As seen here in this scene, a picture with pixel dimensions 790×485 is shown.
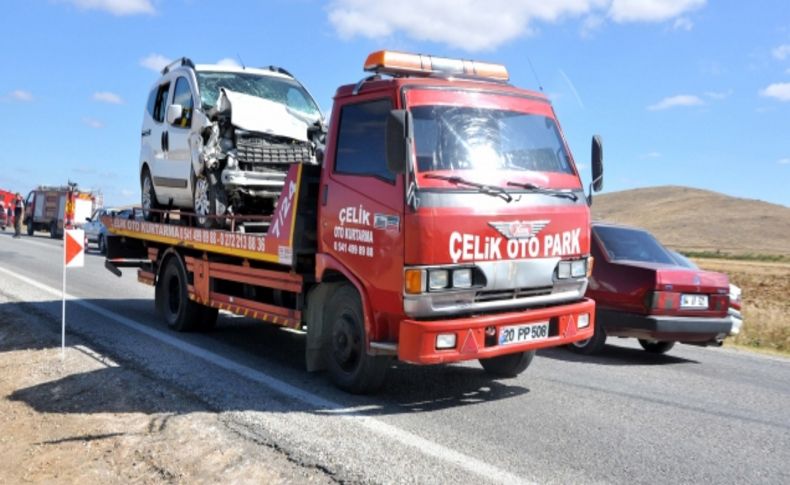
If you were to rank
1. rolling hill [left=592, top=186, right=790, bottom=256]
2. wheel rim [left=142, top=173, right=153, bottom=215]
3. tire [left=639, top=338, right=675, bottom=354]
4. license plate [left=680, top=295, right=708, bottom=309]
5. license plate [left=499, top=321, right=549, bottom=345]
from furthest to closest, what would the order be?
rolling hill [left=592, top=186, right=790, bottom=256] → wheel rim [left=142, top=173, right=153, bottom=215] → tire [left=639, top=338, right=675, bottom=354] → license plate [left=680, top=295, right=708, bottom=309] → license plate [left=499, top=321, right=549, bottom=345]

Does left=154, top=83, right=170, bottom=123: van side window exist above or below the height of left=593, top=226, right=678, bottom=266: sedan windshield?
above

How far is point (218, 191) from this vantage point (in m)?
9.01

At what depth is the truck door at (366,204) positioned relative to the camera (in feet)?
18.7

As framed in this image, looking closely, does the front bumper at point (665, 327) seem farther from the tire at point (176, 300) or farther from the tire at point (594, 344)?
the tire at point (176, 300)

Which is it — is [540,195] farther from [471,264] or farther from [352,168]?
[352,168]

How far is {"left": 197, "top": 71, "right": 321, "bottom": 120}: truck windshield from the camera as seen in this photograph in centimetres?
976

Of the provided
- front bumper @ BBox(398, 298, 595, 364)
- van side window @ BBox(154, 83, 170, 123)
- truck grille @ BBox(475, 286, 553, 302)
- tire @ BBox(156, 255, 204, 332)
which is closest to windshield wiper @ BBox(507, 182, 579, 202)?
→ truck grille @ BBox(475, 286, 553, 302)

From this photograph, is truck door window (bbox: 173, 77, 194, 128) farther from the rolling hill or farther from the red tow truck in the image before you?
the rolling hill

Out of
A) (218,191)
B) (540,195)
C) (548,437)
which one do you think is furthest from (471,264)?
(218,191)

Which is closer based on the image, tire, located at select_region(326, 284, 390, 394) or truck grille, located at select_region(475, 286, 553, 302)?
truck grille, located at select_region(475, 286, 553, 302)

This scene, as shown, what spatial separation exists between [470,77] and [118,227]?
23.9 feet

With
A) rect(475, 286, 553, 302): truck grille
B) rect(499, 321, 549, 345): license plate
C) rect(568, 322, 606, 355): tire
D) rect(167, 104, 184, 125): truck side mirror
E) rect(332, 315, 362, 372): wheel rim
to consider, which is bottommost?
rect(568, 322, 606, 355): tire

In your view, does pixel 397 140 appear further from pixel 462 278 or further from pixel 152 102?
pixel 152 102

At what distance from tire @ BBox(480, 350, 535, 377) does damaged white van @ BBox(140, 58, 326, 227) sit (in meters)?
3.40
